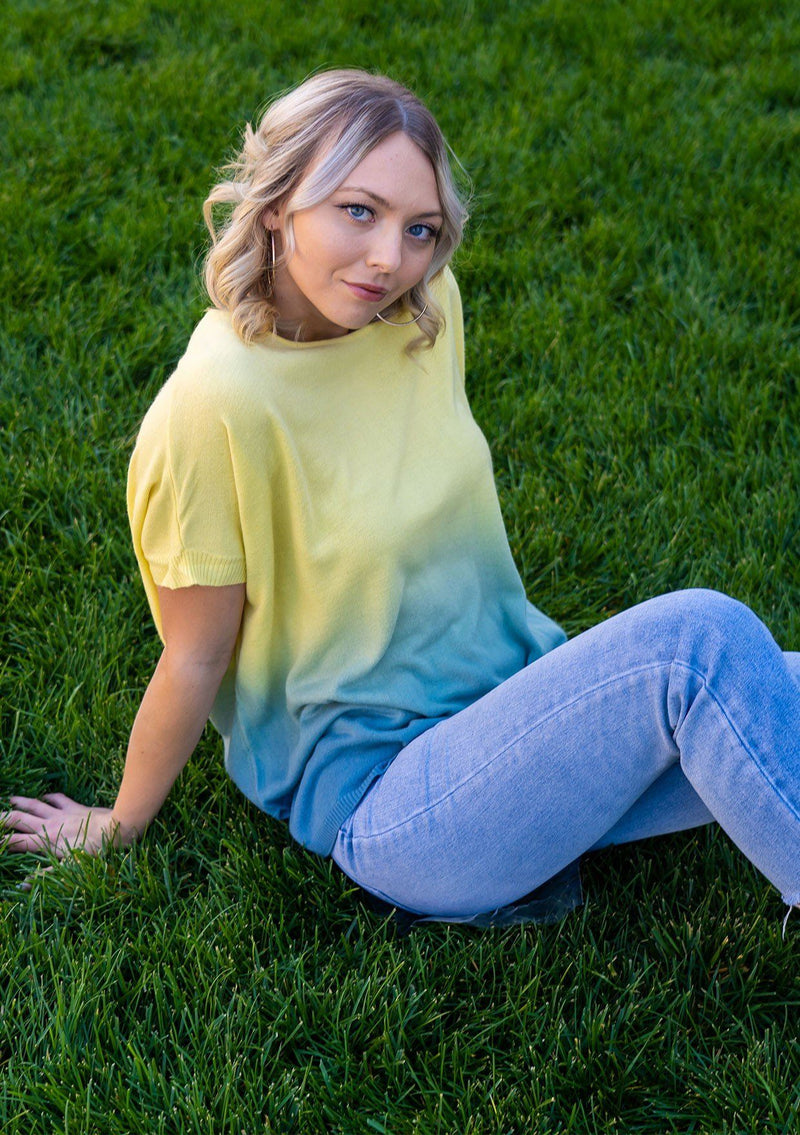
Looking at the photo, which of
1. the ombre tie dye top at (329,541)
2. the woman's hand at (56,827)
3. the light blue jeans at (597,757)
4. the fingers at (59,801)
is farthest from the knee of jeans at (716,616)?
the fingers at (59,801)

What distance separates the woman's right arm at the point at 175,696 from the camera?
2.01 m

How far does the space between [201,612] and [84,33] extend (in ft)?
11.4

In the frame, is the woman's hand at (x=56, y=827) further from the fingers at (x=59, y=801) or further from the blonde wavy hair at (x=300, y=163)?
the blonde wavy hair at (x=300, y=163)

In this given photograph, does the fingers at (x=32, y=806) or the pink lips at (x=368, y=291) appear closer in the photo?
the pink lips at (x=368, y=291)

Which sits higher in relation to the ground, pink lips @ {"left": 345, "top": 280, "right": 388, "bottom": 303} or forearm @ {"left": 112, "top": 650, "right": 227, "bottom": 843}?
pink lips @ {"left": 345, "top": 280, "right": 388, "bottom": 303}

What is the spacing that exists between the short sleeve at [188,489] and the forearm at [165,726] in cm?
16

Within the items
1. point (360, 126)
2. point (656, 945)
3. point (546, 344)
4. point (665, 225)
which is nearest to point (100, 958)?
point (656, 945)

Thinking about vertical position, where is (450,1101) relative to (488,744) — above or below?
below

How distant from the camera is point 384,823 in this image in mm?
2037

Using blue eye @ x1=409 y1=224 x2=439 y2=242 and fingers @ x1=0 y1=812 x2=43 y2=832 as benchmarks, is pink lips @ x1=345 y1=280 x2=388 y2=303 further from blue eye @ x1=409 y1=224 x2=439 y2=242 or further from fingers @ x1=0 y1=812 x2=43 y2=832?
fingers @ x1=0 y1=812 x2=43 y2=832

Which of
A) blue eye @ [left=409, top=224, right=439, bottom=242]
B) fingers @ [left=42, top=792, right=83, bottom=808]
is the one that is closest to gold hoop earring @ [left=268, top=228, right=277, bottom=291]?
blue eye @ [left=409, top=224, right=439, bottom=242]

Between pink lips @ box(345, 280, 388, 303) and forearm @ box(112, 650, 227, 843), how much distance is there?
0.66 metres

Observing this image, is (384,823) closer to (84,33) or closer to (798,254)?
(798,254)

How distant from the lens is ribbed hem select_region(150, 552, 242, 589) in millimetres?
1936
